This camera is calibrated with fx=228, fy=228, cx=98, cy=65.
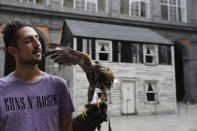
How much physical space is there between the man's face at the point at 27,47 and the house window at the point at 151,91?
15639 millimetres

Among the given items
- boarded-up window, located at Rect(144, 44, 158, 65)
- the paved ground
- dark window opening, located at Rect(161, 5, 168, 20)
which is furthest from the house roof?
dark window opening, located at Rect(161, 5, 168, 20)

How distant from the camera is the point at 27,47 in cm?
158

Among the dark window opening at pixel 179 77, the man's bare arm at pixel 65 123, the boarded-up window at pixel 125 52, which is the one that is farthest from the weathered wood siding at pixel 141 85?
the man's bare arm at pixel 65 123

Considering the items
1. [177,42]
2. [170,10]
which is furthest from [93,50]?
[170,10]

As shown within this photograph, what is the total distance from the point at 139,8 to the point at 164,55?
298 inches

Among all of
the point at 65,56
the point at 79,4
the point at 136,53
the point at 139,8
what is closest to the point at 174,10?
the point at 139,8

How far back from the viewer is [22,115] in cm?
152

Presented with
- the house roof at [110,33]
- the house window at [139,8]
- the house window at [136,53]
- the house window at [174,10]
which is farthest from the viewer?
the house window at [174,10]

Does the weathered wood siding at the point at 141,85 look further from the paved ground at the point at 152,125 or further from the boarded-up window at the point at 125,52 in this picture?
the paved ground at the point at 152,125

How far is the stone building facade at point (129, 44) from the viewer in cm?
1571

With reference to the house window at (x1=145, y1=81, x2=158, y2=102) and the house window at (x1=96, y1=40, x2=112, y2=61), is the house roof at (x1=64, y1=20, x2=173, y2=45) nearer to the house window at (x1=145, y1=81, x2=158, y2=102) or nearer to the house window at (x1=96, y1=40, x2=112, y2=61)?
the house window at (x1=96, y1=40, x2=112, y2=61)

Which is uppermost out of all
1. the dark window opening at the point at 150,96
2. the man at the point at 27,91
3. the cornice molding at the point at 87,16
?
the cornice molding at the point at 87,16

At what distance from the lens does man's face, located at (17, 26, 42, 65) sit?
5.19 ft

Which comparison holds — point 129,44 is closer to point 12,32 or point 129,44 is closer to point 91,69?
point 91,69
